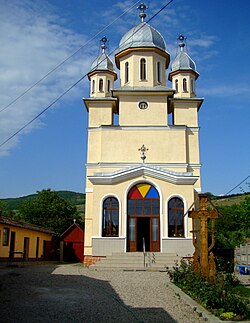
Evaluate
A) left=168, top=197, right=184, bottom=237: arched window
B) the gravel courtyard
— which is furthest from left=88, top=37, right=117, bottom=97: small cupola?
the gravel courtyard

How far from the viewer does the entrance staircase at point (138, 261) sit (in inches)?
751

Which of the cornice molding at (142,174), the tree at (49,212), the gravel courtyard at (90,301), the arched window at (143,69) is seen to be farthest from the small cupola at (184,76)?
the tree at (49,212)

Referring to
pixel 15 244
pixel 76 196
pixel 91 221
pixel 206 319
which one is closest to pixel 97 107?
pixel 91 221

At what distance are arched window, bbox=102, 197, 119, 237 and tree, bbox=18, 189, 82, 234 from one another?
78.7 ft

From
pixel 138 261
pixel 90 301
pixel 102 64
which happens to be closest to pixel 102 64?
pixel 102 64

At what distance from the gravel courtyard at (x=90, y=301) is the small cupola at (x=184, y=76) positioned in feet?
56.3

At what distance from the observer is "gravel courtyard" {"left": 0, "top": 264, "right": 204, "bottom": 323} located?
8141mm

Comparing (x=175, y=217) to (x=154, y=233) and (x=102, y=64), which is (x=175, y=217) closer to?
(x=154, y=233)

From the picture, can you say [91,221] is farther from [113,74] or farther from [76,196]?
[76,196]

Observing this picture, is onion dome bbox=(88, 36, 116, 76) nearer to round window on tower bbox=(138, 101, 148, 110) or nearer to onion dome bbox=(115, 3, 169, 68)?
onion dome bbox=(115, 3, 169, 68)

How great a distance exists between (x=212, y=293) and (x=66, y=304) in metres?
3.27

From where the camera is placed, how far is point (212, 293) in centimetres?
895

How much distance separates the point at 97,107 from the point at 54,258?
12466 millimetres

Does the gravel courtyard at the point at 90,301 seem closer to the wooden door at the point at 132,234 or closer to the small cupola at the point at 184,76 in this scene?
the wooden door at the point at 132,234
